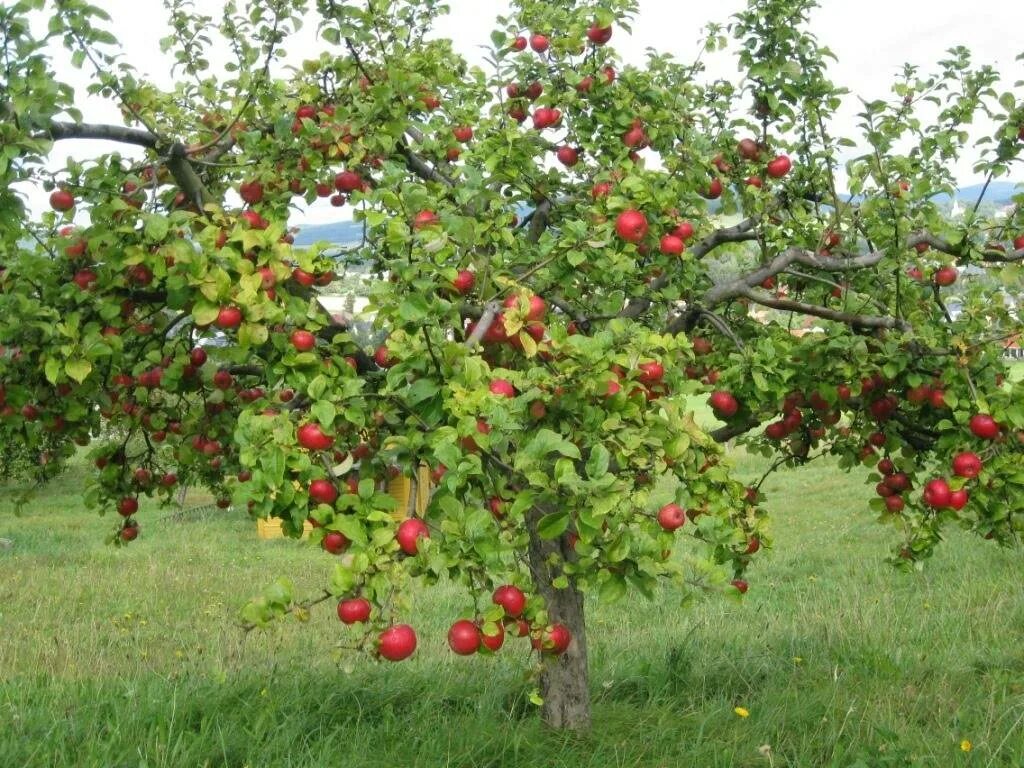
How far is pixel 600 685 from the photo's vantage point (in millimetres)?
4996

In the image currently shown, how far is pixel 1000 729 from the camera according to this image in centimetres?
423

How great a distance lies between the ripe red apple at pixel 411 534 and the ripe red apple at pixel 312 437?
328 millimetres

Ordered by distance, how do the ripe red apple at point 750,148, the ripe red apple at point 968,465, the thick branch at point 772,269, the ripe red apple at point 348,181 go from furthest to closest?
the ripe red apple at point 750,148 → the thick branch at point 772,269 → the ripe red apple at point 348,181 → the ripe red apple at point 968,465

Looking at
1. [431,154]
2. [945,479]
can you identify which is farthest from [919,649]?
[431,154]

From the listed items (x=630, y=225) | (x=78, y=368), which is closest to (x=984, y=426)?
(x=630, y=225)

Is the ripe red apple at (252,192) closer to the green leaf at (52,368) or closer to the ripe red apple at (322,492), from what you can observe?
the green leaf at (52,368)

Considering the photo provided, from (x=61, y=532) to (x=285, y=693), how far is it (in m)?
10.9

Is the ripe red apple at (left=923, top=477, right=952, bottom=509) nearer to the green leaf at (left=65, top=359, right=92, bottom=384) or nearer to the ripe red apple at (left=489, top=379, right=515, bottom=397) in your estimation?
the ripe red apple at (left=489, top=379, right=515, bottom=397)

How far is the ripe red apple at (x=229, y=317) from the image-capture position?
2.97m

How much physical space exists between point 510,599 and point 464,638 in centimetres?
16

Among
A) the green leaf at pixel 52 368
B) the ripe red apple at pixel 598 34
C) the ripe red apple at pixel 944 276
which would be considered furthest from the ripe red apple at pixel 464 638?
the ripe red apple at pixel 944 276

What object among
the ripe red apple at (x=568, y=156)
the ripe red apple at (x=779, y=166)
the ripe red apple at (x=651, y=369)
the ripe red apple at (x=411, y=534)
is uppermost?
the ripe red apple at (x=568, y=156)

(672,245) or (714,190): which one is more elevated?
(714,190)

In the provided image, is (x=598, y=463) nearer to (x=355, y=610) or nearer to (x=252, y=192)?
(x=355, y=610)
